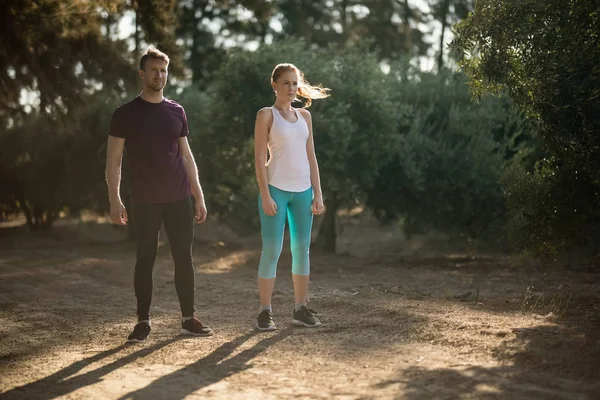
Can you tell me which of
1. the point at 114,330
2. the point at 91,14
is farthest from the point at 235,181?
the point at 114,330

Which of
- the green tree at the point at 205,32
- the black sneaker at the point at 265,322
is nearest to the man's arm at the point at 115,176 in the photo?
the black sneaker at the point at 265,322

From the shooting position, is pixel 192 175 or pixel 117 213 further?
pixel 192 175

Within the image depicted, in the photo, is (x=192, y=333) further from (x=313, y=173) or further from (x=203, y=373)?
(x=313, y=173)

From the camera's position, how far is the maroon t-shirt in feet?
19.7

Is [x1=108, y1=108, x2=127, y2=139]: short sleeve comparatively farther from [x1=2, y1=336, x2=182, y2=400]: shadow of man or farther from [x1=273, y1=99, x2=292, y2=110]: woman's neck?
[x1=2, y1=336, x2=182, y2=400]: shadow of man

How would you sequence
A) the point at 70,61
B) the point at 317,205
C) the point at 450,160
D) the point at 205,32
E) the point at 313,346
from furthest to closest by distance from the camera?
1. the point at 205,32
2. the point at 450,160
3. the point at 70,61
4. the point at 317,205
5. the point at 313,346

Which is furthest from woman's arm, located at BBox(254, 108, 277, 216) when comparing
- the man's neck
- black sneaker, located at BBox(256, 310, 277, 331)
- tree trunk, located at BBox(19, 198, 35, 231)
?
tree trunk, located at BBox(19, 198, 35, 231)

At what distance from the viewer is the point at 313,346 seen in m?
5.89

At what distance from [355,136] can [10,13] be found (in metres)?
6.99

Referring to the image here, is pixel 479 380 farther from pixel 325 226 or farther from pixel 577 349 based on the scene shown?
pixel 325 226

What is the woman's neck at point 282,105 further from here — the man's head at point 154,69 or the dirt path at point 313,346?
the dirt path at point 313,346

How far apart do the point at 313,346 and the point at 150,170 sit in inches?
73.1

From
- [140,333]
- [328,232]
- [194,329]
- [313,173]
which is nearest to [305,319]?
[194,329]

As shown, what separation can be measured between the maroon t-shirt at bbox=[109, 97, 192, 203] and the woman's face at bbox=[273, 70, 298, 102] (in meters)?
0.92
